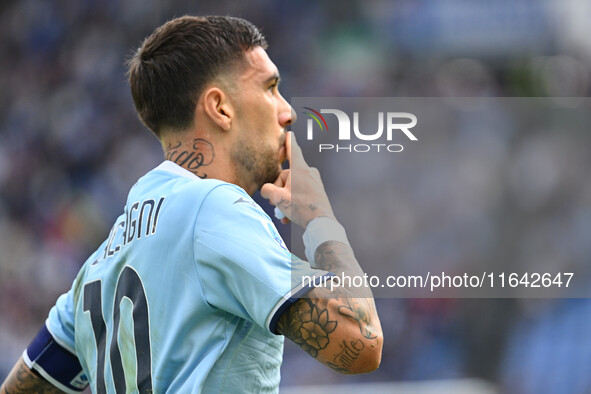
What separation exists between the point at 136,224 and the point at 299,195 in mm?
448

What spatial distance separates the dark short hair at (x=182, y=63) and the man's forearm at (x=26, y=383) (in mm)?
879

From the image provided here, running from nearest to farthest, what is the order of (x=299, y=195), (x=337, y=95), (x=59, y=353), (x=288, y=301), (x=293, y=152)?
(x=288, y=301)
(x=299, y=195)
(x=293, y=152)
(x=59, y=353)
(x=337, y=95)

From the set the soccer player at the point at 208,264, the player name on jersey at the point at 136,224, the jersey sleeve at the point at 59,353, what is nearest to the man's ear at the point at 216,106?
the soccer player at the point at 208,264

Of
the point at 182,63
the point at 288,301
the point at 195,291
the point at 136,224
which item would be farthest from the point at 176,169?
the point at 288,301

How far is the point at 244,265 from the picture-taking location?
165cm

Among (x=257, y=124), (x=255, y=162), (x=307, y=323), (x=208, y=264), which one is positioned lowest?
(x=307, y=323)

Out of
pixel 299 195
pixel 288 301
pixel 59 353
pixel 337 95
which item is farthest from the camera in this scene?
pixel 337 95

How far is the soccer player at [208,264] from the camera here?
1667mm

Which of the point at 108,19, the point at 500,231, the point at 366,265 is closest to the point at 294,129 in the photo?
the point at 366,265

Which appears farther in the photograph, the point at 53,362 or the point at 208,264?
the point at 53,362

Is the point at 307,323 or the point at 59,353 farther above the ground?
the point at 307,323

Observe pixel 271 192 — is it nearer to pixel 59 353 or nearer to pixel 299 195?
pixel 299 195

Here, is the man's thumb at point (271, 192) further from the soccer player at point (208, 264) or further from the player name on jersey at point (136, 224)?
the player name on jersey at point (136, 224)

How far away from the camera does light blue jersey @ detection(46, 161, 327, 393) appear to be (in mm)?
1663
